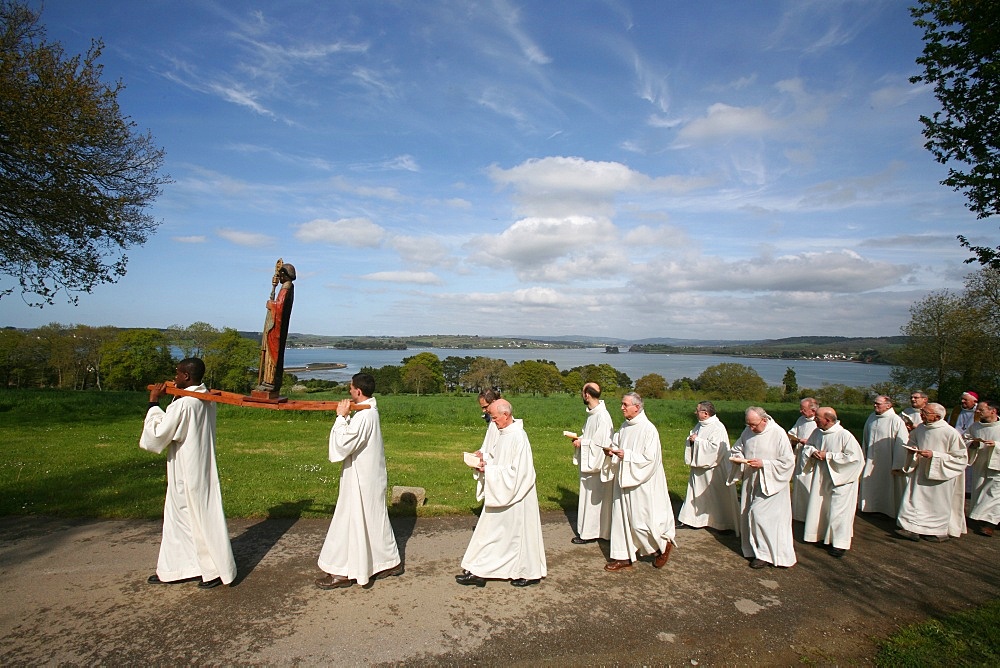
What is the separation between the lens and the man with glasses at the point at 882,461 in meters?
9.89

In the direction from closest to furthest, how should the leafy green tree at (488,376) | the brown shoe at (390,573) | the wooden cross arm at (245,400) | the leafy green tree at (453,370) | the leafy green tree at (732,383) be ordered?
the wooden cross arm at (245,400), the brown shoe at (390,573), the leafy green tree at (732,383), the leafy green tree at (488,376), the leafy green tree at (453,370)

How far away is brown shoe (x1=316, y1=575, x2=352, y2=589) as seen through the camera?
6.09 m

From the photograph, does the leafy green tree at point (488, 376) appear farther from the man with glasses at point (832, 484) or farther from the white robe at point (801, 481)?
the man with glasses at point (832, 484)

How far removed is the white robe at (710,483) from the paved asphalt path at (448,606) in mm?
953

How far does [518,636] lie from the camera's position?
5.25 metres

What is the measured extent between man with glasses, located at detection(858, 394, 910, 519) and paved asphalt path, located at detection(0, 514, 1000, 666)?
6.48 ft

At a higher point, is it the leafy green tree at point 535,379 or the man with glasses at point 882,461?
the man with glasses at point 882,461

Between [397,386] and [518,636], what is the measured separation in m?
61.9

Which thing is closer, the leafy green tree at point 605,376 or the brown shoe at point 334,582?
the brown shoe at point 334,582

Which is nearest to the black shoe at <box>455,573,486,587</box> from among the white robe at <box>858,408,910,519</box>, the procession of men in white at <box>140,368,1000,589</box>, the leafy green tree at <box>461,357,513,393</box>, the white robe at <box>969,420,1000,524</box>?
the procession of men in white at <box>140,368,1000,589</box>

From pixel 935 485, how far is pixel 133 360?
178 feet

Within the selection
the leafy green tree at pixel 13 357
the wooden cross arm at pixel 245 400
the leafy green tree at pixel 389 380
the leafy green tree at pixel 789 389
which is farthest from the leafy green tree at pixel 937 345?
the leafy green tree at pixel 13 357

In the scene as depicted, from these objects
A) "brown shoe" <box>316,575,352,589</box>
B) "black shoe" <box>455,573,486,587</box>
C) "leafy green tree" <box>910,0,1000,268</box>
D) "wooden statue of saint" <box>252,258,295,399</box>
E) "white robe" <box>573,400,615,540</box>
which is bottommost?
"black shoe" <box>455,573,486,587</box>

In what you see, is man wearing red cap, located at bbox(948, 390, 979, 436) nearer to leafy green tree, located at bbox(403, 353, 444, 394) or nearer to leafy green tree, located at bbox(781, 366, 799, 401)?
leafy green tree, located at bbox(781, 366, 799, 401)
